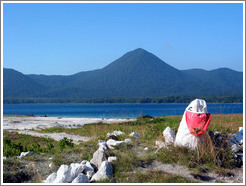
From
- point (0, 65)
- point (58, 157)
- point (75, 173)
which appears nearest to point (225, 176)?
point (75, 173)

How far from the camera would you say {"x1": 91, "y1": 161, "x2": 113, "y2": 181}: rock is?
7.41 meters

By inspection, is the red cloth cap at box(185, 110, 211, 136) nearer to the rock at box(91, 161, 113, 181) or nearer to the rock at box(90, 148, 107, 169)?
the rock at box(90, 148, 107, 169)

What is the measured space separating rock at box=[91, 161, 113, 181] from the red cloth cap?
2.69 metres

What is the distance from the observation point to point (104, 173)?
745cm

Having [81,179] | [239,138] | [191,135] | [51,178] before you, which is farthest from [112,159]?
[239,138]

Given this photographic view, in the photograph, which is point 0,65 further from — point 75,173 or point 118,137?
point 118,137

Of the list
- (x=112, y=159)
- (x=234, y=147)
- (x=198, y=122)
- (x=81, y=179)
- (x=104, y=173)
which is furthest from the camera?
(x=234, y=147)

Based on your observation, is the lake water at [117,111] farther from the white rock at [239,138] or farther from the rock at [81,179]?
the rock at [81,179]

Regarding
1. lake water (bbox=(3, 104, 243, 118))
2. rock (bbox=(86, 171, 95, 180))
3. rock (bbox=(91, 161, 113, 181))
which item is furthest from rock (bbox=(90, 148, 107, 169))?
lake water (bbox=(3, 104, 243, 118))

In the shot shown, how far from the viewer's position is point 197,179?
24.8 ft

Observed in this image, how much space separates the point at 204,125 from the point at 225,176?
5.07 feet

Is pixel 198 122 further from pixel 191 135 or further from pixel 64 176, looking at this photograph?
pixel 64 176

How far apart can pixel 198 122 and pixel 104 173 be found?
3113 mm

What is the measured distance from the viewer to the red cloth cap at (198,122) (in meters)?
8.85
